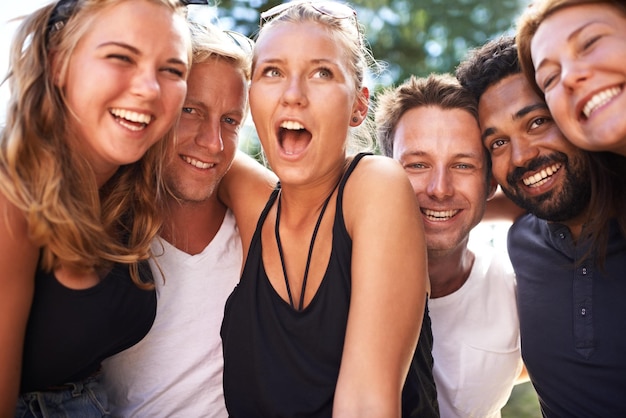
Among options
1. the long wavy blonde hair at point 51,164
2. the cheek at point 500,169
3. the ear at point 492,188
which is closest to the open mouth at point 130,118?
the long wavy blonde hair at point 51,164

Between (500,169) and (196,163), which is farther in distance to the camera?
(500,169)

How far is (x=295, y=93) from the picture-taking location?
2.43 metres

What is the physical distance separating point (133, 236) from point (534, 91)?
181 centimetres

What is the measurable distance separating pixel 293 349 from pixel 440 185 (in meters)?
1.17

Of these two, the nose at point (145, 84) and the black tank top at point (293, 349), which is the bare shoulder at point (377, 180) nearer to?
the black tank top at point (293, 349)

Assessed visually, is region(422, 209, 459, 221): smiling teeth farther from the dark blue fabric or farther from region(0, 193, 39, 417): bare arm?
region(0, 193, 39, 417): bare arm

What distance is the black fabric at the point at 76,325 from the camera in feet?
7.47

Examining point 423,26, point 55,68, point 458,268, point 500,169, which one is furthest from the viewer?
point 423,26

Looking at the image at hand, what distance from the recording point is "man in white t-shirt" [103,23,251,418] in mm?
2703

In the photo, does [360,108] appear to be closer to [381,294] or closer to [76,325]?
[381,294]

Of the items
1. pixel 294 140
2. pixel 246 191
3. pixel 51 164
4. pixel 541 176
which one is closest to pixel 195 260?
pixel 246 191

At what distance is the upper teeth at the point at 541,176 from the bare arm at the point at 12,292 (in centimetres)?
203

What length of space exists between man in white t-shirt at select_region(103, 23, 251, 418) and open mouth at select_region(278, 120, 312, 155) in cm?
39

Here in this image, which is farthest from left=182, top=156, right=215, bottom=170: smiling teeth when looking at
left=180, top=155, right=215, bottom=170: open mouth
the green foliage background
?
the green foliage background
